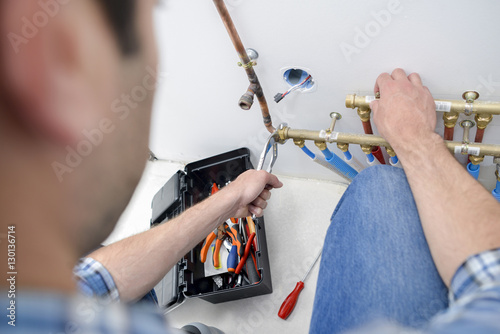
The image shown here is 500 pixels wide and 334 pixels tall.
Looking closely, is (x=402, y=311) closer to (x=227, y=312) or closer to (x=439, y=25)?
(x=439, y=25)

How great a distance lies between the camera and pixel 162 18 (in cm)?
64

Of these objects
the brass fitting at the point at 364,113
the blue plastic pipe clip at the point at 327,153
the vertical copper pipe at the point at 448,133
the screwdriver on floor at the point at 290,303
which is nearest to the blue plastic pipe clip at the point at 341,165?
the blue plastic pipe clip at the point at 327,153

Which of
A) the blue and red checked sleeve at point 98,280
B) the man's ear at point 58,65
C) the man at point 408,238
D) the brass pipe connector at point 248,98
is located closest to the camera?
the man's ear at point 58,65

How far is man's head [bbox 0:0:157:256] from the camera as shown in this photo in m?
0.22

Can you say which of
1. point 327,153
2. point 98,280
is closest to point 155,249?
point 98,280

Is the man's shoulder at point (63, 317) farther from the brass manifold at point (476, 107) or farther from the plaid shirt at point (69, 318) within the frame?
the brass manifold at point (476, 107)

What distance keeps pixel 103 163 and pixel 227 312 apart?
0.84 meters

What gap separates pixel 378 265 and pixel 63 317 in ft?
1.42

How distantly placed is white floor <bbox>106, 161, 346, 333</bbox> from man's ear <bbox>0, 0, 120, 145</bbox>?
70 cm

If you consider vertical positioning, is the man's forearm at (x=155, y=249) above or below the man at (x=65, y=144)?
below

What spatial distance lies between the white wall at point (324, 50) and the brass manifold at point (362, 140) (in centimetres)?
8

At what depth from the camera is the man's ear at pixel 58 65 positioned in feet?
0.70

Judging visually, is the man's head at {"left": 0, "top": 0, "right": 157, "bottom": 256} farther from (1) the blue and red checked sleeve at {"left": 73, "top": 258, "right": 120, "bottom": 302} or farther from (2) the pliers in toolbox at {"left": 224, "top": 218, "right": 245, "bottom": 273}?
(2) the pliers in toolbox at {"left": 224, "top": 218, "right": 245, "bottom": 273}

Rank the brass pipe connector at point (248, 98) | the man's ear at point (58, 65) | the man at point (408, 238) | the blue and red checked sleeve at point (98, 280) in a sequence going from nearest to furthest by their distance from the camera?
1. the man's ear at point (58, 65)
2. the man at point (408, 238)
3. the blue and red checked sleeve at point (98, 280)
4. the brass pipe connector at point (248, 98)
